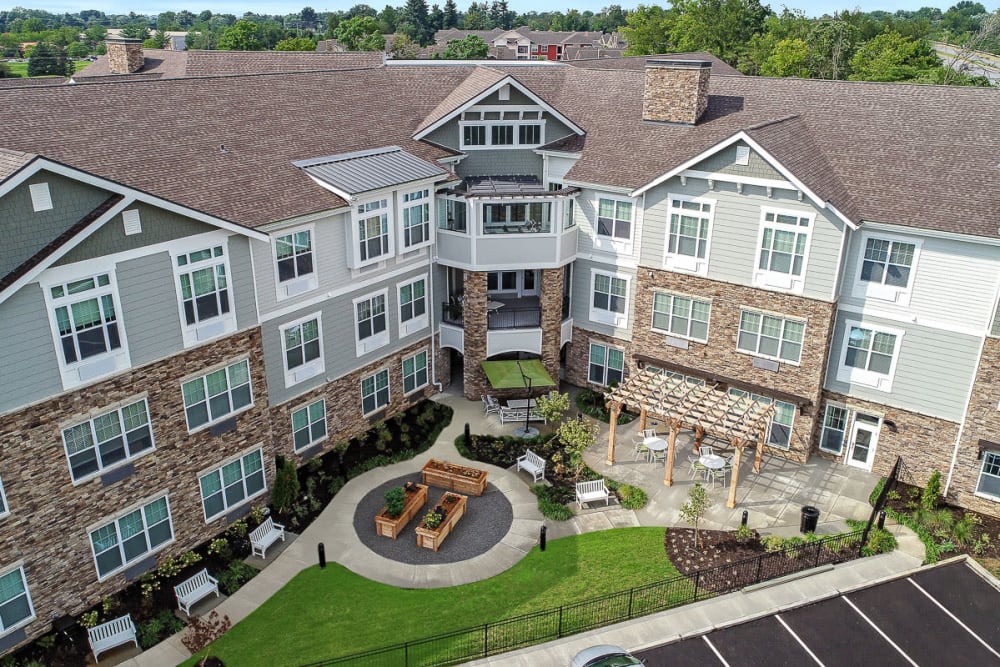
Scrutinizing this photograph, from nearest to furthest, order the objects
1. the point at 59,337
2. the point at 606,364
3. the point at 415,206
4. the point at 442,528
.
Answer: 1. the point at 59,337
2. the point at 442,528
3. the point at 415,206
4. the point at 606,364

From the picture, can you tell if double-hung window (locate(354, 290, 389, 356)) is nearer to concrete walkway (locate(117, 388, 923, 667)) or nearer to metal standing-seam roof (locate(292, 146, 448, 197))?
metal standing-seam roof (locate(292, 146, 448, 197))

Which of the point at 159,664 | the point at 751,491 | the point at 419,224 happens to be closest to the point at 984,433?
the point at 751,491

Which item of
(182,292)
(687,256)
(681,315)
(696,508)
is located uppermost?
(182,292)

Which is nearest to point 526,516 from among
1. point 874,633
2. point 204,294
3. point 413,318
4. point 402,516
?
point 402,516

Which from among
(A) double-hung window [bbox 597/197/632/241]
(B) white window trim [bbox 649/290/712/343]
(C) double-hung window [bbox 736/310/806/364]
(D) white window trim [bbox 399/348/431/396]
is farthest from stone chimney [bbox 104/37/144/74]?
(C) double-hung window [bbox 736/310/806/364]

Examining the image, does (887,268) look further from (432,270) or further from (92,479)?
(92,479)

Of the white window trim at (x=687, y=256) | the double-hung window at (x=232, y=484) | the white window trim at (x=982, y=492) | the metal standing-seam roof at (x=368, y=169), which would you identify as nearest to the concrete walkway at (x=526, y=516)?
the double-hung window at (x=232, y=484)

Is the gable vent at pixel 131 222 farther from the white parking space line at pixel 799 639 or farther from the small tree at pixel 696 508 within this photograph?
the white parking space line at pixel 799 639
